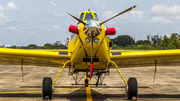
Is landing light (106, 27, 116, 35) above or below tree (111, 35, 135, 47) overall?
below

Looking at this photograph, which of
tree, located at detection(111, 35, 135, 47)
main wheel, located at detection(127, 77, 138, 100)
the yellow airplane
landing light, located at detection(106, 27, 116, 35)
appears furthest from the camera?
tree, located at detection(111, 35, 135, 47)

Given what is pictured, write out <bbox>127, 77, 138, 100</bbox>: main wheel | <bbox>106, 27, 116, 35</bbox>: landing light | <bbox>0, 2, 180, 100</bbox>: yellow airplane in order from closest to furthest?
<bbox>0, 2, 180, 100</bbox>: yellow airplane < <bbox>106, 27, 116, 35</bbox>: landing light < <bbox>127, 77, 138, 100</bbox>: main wheel

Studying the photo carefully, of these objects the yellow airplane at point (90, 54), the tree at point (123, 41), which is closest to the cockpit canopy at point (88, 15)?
the yellow airplane at point (90, 54)

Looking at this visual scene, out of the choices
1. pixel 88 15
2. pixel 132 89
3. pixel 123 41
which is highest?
pixel 123 41

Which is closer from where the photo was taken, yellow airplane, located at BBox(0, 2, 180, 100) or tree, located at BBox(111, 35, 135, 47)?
yellow airplane, located at BBox(0, 2, 180, 100)

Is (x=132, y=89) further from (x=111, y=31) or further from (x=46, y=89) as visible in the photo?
(x=46, y=89)

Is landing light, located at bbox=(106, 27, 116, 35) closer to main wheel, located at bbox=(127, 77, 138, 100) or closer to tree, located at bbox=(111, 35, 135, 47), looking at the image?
main wheel, located at bbox=(127, 77, 138, 100)

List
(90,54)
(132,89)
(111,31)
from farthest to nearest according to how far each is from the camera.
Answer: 1. (132,89)
2. (90,54)
3. (111,31)

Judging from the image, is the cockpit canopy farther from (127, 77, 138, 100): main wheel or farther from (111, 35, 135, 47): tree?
(111, 35, 135, 47): tree

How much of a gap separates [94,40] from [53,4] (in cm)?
185

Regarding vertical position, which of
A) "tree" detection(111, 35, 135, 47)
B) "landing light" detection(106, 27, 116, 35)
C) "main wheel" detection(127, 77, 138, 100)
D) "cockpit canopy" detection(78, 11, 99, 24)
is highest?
"tree" detection(111, 35, 135, 47)

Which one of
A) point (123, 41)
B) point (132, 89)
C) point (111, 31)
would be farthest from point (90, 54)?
point (123, 41)

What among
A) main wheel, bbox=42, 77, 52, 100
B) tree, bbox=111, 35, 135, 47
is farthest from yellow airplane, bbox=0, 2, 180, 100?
tree, bbox=111, 35, 135, 47

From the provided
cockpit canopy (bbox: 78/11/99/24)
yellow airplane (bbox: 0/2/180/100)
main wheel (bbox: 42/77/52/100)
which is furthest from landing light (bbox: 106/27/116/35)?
main wheel (bbox: 42/77/52/100)
